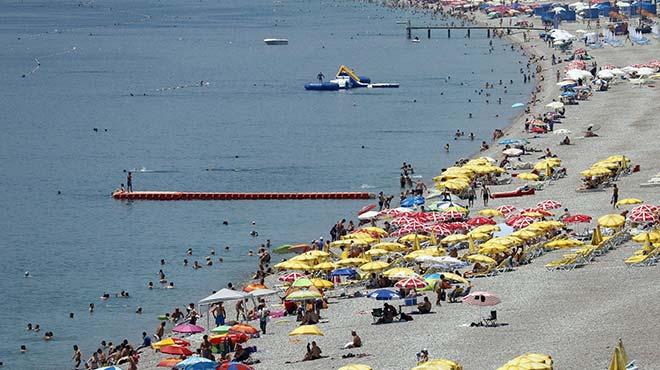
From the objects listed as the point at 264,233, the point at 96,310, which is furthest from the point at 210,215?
the point at 96,310

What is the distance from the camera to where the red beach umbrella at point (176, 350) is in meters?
40.8

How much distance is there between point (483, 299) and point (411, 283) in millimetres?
2947

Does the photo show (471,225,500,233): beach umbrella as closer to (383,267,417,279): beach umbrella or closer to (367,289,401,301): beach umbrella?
(383,267,417,279): beach umbrella

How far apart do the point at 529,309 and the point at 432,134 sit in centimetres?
5318

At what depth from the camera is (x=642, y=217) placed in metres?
49.9

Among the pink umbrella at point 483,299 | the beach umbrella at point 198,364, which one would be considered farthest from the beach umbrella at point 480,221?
the beach umbrella at point 198,364

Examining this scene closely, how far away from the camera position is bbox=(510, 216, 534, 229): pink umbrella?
167ft

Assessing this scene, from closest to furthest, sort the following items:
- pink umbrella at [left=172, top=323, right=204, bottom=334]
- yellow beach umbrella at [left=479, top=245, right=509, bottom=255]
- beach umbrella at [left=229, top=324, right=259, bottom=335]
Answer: beach umbrella at [left=229, top=324, right=259, bottom=335] < pink umbrella at [left=172, top=323, right=204, bottom=334] < yellow beach umbrella at [left=479, top=245, right=509, bottom=255]

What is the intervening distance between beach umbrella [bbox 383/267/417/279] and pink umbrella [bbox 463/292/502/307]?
3.90 m

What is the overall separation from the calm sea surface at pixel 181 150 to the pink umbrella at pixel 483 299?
506 inches

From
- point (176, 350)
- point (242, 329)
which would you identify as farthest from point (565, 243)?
point (176, 350)

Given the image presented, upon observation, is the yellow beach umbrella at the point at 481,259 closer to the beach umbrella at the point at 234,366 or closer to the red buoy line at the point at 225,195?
the beach umbrella at the point at 234,366

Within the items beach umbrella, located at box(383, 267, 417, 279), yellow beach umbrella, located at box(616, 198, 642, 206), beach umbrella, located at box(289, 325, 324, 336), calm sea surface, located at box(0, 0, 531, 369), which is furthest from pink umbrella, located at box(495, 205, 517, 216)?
beach umbrella, located at box(289, 325, 324, 336)

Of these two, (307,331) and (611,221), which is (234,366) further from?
(611,221)
